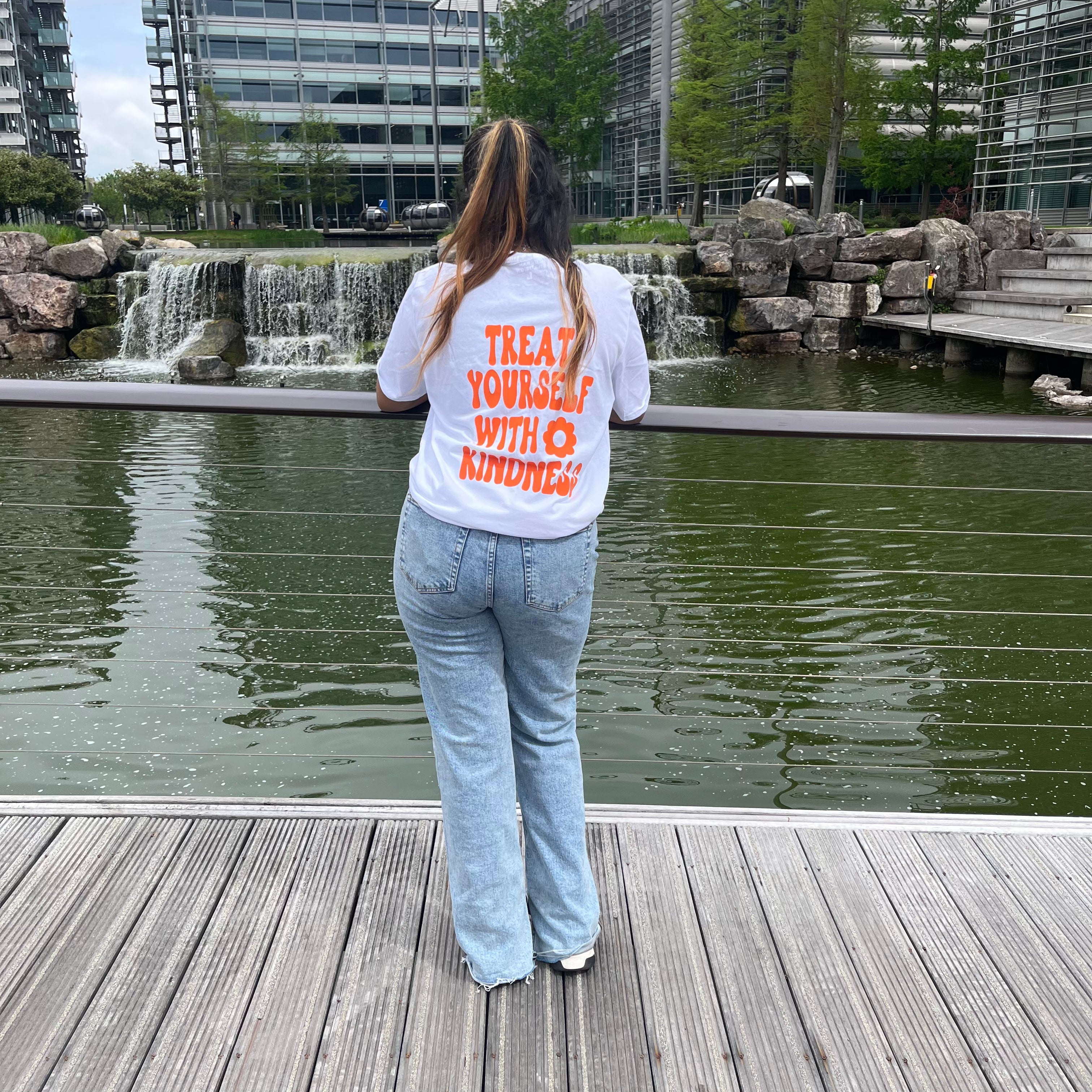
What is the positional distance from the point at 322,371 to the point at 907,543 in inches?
490

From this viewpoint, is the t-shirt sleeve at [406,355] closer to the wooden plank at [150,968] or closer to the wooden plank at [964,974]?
the wooden plank at [150,968]

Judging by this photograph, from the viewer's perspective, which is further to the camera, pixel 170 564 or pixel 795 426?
pixel 170 564

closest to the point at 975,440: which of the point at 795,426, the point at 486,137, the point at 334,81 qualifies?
the point at 795,426

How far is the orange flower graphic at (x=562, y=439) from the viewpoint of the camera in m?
1.66

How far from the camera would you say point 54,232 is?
2352 centimetres

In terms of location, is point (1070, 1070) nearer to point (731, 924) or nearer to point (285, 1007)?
point (731, 924)

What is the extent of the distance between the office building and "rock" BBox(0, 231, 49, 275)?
50.4 meters

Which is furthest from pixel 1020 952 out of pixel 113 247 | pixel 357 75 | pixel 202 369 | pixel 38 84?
pixel 38 84

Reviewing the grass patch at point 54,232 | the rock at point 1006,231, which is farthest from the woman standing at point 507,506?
the grass patch at point 54,232

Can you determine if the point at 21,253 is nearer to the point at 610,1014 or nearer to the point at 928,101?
the point at 610,1014

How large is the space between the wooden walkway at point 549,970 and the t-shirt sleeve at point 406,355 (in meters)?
1.04

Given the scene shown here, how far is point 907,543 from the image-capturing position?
336 inches

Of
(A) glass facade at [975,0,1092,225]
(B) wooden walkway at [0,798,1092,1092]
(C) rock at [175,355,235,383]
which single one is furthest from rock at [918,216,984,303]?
(B) wooden walkway at [0,798,1092,1092]

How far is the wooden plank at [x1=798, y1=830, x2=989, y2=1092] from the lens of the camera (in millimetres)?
1691
